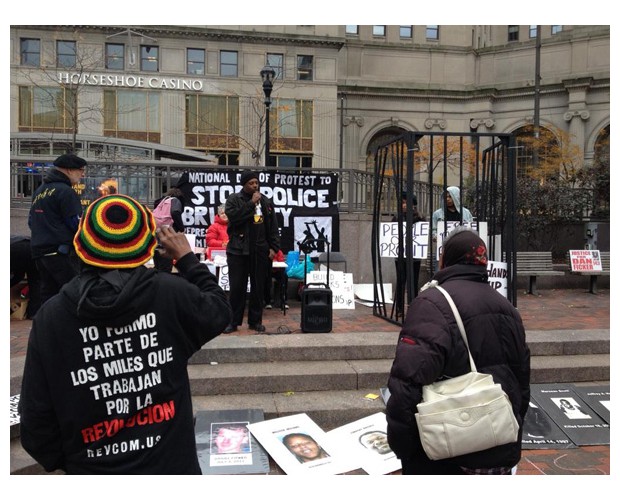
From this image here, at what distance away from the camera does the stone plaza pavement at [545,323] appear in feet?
14.6

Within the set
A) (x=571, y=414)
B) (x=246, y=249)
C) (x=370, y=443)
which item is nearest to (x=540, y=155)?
(x=246, y=249)

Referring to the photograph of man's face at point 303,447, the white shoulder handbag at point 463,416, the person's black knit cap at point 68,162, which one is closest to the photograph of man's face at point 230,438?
the photograph of man's face at point 303,447

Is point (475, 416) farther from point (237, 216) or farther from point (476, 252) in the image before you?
point (237, 216)

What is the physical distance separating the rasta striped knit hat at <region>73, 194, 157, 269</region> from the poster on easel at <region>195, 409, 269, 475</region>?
8.55ft

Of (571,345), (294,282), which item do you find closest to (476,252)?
(571,345)

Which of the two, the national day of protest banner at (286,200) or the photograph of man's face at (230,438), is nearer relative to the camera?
the photograph of man's face at (230,438)

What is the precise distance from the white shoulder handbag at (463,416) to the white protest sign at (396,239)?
5.68 m

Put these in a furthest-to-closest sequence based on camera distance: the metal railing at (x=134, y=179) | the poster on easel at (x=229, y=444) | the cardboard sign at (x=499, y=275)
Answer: the metal railing at (x=134, y=179) < the cardboard sign at (x=499, y=275) < the poster on easel at (x=229, y=444)

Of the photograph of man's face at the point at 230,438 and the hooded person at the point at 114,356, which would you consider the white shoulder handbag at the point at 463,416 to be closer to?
the hooded person at the point at 114,356

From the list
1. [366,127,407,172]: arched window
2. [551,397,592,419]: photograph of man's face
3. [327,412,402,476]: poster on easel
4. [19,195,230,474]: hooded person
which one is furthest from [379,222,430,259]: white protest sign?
[366,127,407,172]: arched window

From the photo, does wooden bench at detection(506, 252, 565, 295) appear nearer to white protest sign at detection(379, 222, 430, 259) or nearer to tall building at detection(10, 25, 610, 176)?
white protest sign at detection(379, 222, 430, 259)

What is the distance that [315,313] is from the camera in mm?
6992

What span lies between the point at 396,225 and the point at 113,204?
6650 millimetres

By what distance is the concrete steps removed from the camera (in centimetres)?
526
